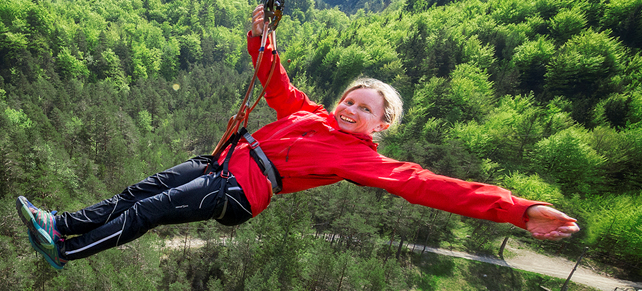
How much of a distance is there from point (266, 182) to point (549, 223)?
2.33 metres

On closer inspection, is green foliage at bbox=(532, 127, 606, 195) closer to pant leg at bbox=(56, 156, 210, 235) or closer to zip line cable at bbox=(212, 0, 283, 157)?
zip line cable at bbox=(212, 0, 283, 157)

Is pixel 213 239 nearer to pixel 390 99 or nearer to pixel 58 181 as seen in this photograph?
pixel 58 181

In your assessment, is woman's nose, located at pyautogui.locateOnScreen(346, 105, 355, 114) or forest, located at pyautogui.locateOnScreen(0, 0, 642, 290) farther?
forest, located at pyautogui.locateOnScreen(0, 0, 642, 290)

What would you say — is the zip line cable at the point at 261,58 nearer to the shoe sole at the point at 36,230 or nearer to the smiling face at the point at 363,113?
the smiling face at the point at 363,113

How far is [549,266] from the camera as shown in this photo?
28359 millimetres

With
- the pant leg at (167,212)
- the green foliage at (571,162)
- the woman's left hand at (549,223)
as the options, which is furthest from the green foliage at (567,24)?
the pant leg at (167,212)

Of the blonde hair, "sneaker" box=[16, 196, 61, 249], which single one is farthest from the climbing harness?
"sneaker" box=[16, 196, 61, 249]

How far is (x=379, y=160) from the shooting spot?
2877 mm

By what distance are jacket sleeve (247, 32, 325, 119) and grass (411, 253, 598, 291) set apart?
30.0 metres

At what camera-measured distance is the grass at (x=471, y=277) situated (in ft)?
91.2

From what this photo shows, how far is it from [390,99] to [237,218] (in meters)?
2.05

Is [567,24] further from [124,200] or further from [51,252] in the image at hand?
[51,252]

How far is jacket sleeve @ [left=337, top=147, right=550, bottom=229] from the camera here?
208 cm

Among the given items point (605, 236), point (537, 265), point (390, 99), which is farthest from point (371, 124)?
point (537, 265)
